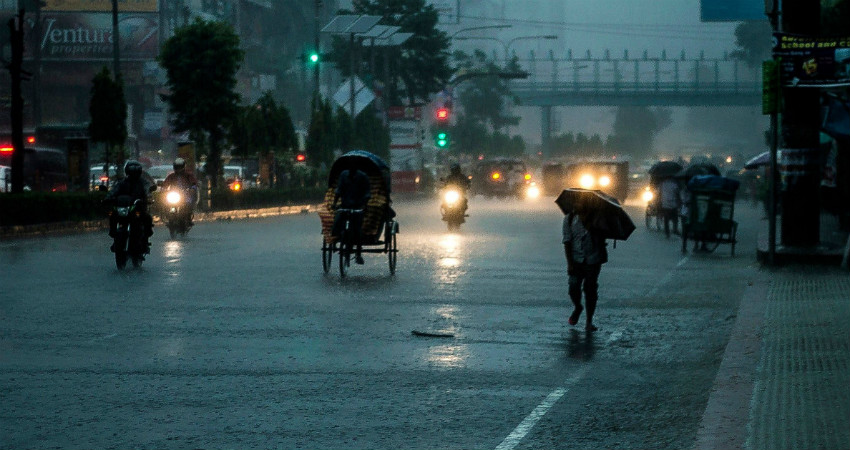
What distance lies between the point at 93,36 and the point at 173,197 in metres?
54.9

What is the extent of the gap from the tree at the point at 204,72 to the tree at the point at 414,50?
39182mm

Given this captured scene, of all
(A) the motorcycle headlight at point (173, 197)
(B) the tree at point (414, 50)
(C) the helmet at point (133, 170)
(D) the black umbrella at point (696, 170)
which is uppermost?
(B) the tree at point (414, 50)

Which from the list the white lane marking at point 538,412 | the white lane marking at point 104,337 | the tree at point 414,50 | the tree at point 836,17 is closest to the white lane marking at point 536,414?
the white lane marking at point 538,412

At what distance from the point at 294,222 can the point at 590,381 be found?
28494mm

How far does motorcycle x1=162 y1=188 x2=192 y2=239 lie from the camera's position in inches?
1120

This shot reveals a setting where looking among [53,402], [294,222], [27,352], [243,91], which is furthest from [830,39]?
[243,91]

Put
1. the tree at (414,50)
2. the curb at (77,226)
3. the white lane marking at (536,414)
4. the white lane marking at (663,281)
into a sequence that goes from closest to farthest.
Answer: the white lane marking at (536,414)
the white lane marking at (663,281)
the curb at (77,226)
the tree at (414,50)

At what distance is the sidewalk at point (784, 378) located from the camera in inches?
287

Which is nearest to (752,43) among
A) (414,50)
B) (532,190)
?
(414,50)

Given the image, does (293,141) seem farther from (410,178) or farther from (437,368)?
(437,368)

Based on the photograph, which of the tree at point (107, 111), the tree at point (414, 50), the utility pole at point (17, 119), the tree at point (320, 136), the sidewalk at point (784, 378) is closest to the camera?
the sidewalk at point (784, 378)

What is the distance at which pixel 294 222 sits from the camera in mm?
38000

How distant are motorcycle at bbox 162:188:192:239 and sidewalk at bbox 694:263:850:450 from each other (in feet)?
51.7

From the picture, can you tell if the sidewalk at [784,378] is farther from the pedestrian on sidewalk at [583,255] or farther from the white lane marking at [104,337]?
the white lane marking at [104,337]
